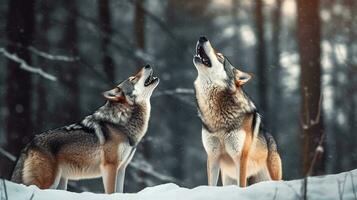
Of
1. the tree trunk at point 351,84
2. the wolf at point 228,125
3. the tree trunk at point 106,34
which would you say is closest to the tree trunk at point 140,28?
the tree trunk at point 106,34

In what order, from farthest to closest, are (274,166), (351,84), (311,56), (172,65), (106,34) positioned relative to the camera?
1. (172,65)
2. (351,84)
3. (106,34)
4. (311,56)
5. (274,166)

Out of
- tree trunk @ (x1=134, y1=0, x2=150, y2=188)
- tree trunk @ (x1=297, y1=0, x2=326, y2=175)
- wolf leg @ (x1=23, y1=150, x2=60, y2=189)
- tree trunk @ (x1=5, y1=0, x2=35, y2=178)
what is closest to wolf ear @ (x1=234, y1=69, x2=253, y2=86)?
wolf leg @ (x1=23, y1=150, x2=60, y2=189)

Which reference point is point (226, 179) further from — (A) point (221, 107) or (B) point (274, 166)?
(A) point (221, 107)

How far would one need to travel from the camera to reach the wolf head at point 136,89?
6779mm

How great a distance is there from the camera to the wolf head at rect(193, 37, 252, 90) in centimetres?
615

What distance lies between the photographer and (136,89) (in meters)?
6.88

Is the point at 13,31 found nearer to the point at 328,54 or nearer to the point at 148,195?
the point at 148,195

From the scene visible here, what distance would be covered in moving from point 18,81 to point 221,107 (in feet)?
19.0

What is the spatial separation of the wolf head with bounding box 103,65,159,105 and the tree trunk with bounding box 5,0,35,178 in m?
4.48

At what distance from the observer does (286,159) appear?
71.8 ft

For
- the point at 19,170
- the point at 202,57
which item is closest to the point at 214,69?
the point at 202,57

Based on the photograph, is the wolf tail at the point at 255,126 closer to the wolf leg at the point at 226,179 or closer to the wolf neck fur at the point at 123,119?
the wolf leg at the point at 226,179

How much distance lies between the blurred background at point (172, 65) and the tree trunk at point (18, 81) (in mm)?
18

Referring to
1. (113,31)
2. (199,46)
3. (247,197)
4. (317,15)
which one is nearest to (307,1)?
(317,15)
